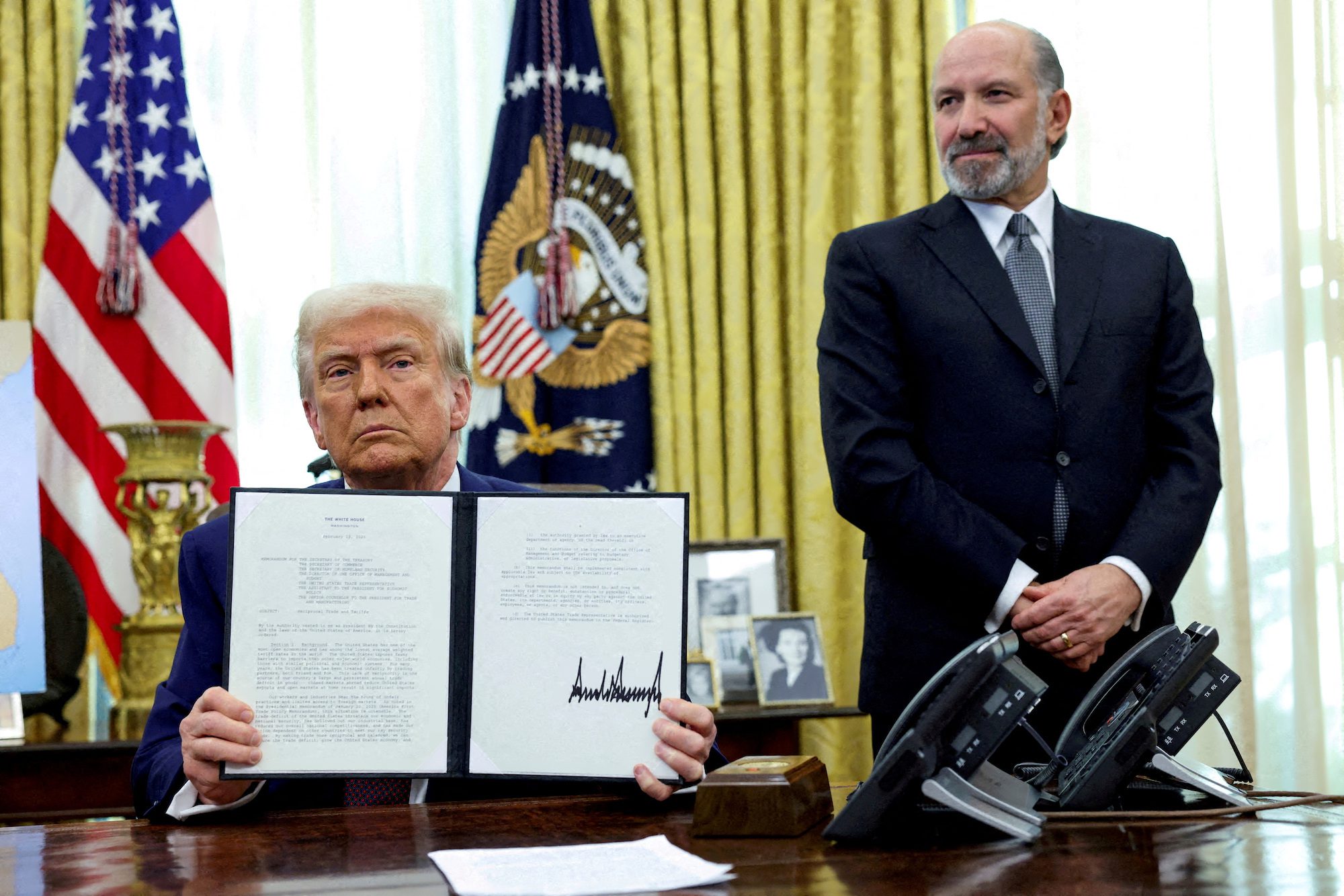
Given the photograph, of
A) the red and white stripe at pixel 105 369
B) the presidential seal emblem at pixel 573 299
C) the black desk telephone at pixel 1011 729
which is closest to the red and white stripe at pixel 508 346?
the presidential seal emblem at pixel 573 299

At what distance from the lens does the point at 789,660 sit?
323 cm

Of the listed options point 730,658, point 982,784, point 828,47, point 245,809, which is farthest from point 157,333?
point 982,784

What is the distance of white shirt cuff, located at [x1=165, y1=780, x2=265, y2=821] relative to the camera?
1.54m

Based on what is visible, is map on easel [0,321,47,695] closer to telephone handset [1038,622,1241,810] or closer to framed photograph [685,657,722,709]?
framed photograph [685,657,722,709]

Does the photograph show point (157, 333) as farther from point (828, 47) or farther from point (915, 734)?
point (915, 734)

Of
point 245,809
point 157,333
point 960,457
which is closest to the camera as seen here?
point 245,809

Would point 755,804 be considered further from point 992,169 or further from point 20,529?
point 20,529

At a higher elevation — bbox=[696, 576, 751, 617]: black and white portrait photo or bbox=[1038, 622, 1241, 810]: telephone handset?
bbox=[696, 576, 751, 617]: black and white portrait photo

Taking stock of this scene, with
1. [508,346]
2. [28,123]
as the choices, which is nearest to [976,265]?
[508,346]

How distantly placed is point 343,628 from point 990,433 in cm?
113

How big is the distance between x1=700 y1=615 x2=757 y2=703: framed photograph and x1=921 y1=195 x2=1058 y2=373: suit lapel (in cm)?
128

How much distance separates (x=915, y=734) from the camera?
1216 mm

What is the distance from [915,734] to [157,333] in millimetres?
2982

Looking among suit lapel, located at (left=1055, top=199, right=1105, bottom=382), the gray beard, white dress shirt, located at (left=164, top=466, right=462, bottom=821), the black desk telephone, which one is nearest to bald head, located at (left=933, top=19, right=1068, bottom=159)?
the gray beard
